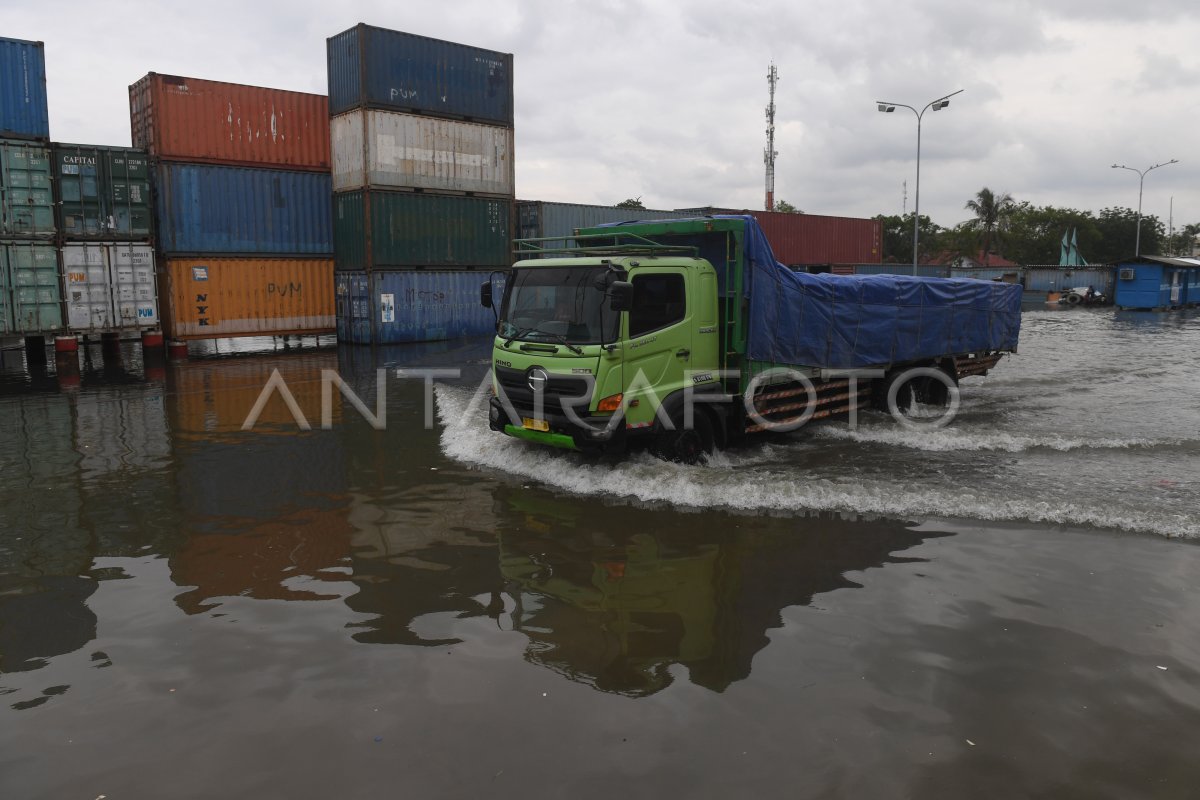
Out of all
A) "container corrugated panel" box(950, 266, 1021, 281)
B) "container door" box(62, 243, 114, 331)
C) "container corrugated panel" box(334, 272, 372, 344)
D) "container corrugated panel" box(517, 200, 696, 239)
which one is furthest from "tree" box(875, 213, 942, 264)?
"container door" box(62, 243, 114, 331)

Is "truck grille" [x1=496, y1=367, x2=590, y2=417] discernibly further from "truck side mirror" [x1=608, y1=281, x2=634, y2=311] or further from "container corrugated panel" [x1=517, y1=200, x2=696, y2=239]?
"container corrugated panel" [x1=517, y1=200, x2=696, y2=239]

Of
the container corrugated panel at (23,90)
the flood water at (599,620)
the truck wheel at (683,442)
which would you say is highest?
the container corrugated panel at (23,90)

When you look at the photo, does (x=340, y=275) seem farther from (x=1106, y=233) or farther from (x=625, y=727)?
(x=1106, y=233)

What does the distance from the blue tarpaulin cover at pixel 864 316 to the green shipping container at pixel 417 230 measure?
1546 cm

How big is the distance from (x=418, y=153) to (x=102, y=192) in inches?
320

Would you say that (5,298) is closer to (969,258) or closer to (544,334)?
(544,334)

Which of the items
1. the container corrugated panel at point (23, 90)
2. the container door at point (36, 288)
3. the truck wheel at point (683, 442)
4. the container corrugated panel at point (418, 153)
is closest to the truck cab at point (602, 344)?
the truck wheel at point (683, 442)

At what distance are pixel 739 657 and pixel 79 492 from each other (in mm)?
7507

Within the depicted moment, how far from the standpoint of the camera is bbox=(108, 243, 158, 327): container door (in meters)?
20.3

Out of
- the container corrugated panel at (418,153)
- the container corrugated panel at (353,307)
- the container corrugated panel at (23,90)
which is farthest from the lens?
the container corrugated panel at (353,307)

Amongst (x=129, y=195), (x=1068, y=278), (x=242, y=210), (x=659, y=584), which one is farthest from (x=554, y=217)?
(x=1068, y=278)

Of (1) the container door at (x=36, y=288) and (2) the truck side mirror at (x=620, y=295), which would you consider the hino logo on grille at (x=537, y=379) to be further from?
(1) the container door at (x=36, y=288)

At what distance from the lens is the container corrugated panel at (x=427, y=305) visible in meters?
24.2

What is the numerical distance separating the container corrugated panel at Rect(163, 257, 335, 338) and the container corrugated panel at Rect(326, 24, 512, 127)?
4.84m
